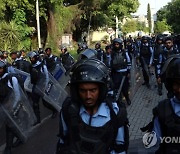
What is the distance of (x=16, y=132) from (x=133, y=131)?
2.11m

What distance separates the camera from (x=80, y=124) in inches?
98.6

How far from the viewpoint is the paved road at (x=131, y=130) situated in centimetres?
612

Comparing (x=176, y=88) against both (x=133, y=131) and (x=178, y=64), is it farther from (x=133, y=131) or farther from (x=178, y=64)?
(x=133, y=131)

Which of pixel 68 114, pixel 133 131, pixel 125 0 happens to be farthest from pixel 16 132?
pixel 125 0

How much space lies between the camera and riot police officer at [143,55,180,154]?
2.39m

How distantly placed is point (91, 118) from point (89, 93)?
162 mm

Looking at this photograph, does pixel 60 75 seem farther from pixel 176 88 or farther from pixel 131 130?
pixel 176 88

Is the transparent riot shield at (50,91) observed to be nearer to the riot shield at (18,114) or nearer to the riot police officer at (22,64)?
the riot police officer at (22,64)

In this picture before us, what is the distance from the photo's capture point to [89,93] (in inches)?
99.2

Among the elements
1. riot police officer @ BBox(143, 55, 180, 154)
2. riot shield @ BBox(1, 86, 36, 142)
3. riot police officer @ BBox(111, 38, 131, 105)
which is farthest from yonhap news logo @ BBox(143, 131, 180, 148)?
riot police officer @ BBox(111, 38, 131, 105)

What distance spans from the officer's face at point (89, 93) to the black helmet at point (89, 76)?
0.10 ft

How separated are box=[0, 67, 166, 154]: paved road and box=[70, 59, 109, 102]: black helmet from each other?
5.61 feet

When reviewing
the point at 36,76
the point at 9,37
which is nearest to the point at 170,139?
the point at 36,76

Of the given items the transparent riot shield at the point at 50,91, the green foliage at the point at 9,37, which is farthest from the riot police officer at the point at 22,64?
the green foliage at the point at 9,37
